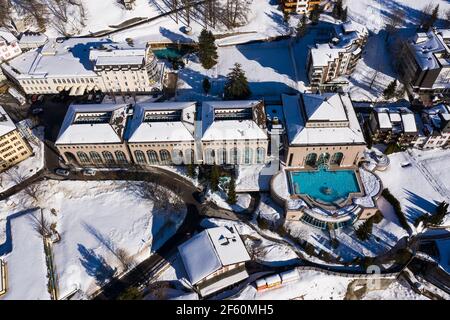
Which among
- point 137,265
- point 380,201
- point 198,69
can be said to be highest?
point 198,69

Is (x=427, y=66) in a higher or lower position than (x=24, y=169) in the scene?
higher

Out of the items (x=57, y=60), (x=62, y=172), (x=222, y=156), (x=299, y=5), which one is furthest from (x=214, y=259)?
(x=299, y=5)

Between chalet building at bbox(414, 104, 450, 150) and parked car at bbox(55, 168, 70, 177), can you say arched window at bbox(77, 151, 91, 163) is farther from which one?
chalet building at bbox(414, 104, 450, 150)

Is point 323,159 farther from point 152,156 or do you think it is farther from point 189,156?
point 152,156

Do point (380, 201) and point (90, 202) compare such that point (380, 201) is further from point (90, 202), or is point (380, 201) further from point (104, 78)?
point (104, 78)

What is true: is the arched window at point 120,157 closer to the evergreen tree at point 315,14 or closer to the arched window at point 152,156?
the arched window at point 152,156

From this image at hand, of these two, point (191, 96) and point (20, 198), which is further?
point (191, 96)

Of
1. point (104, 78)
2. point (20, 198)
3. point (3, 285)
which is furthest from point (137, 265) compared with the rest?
point (104, 78)
